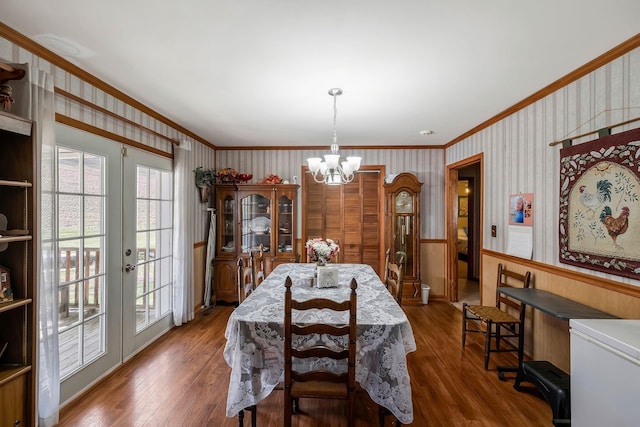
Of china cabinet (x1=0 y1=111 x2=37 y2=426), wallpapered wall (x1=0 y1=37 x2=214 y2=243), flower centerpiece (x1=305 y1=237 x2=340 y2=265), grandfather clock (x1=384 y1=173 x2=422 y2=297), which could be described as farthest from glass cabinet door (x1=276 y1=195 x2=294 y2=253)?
china cabinet (x1=0 y1=111 x2=37 y2=426)

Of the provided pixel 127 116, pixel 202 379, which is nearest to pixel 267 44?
pixel 127 116

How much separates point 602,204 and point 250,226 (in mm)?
4055

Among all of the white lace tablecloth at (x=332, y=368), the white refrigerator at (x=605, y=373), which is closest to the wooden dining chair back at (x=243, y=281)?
the white lace tablecloth at (x=332, y=368)

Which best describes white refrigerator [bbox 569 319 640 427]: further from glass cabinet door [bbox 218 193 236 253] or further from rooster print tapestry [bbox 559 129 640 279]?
glass cabinet door [bbox 218 193 236 253]

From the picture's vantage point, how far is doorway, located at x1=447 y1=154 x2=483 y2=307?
467 cm

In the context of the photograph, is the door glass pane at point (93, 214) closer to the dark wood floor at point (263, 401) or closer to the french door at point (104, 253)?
the french door at point (104, 253)

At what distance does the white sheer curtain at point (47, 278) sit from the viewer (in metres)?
1.78

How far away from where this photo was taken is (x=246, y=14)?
158 centimetres

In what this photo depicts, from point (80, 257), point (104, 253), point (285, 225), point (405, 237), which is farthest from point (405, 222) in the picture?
point (80, 257)

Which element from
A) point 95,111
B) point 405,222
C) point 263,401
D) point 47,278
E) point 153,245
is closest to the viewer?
point 47,278

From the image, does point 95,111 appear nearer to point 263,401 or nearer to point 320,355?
point 320,355

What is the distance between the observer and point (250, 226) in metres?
4.66

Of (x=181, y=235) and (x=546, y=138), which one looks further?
(x=181, y=235)

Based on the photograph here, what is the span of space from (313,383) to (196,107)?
278 cm
